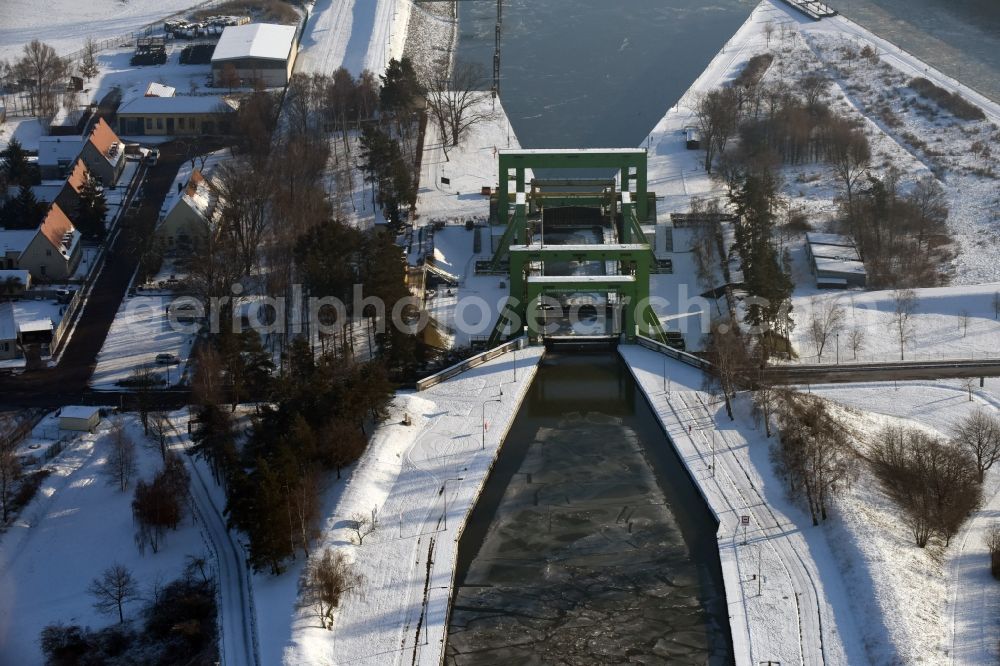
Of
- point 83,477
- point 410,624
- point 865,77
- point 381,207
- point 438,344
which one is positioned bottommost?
point 410,624

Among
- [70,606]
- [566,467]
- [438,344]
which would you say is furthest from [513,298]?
[70,606]

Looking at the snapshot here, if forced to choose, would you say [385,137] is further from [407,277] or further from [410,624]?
[410,624]

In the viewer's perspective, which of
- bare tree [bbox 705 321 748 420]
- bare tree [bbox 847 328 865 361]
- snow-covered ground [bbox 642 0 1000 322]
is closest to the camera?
bare tree [bbox 705 321 748 420]

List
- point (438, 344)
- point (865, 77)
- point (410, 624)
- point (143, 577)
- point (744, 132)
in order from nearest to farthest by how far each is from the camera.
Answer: point (410, 624), point (143, 577), point (438, 344), point (744, 132), point (865, 77)

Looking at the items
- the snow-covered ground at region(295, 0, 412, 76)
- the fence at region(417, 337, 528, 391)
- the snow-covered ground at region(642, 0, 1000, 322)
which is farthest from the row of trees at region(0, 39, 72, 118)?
the fence at region(417, 337, 528, 391)

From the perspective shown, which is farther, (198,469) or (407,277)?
(407,277)

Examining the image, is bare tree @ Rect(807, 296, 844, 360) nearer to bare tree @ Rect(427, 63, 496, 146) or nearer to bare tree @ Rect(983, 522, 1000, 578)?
bare tree @ Rect(983, 522, 1000, 578)

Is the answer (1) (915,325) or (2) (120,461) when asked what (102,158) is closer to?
(2) (120,461)
